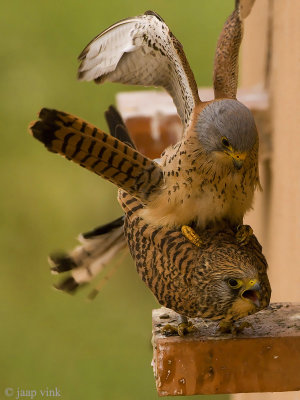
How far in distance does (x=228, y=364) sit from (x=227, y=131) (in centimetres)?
63

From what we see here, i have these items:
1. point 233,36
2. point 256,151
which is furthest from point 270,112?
point 256,151

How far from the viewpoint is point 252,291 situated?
2365mm

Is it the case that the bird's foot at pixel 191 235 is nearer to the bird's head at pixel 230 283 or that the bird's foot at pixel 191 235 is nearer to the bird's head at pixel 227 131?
the bird's head at pixel 230 283

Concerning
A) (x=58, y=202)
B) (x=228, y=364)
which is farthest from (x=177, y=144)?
(x=58, y=202)

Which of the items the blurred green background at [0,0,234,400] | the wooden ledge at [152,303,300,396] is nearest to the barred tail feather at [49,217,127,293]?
the wooden ledge at [152,303,300,396]

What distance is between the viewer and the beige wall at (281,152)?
348cm

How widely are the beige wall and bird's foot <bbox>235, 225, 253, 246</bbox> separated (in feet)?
2.60

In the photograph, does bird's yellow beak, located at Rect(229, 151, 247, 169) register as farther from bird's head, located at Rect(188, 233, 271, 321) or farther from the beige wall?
the beige wall

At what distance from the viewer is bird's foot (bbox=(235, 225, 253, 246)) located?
8.25 ft

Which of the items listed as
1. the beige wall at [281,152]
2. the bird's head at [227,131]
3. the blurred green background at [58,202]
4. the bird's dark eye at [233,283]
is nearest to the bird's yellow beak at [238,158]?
Answer: the bird's head at [227,131]

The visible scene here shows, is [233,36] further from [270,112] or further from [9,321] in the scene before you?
[9,321]

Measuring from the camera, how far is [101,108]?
26.5ft

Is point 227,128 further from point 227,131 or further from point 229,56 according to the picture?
point 229,56

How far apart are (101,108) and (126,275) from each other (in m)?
1.67
